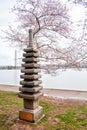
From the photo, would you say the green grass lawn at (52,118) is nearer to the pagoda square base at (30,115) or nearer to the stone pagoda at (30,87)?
the pagoda square base at (30,115)

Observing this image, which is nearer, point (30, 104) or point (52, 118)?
point (30, 104)

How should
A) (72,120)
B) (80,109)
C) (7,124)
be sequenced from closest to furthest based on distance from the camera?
(7,124) < (72,120) < (80,109)

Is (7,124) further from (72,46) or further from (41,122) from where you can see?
(72,46)

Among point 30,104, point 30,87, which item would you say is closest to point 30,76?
point 30,87

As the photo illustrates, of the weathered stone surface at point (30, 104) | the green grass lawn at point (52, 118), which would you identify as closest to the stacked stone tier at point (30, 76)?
the weathered stone surface at point (30, 104)

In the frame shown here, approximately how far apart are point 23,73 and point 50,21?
423cm

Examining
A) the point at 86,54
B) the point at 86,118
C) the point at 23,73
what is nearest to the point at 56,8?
the point at 86,54

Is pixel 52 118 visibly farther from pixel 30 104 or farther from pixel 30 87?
pixel 30 87

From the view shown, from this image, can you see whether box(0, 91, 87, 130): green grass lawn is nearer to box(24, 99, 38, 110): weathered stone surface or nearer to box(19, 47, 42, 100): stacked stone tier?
box(24, 99, 38, 110): weathered stone surface

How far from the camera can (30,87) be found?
17.0 ft

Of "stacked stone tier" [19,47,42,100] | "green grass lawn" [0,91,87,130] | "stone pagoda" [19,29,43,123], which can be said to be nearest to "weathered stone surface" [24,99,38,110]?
"stone pagoda" [19,29,43,123]

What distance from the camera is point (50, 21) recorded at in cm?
884

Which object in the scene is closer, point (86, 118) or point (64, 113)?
point (86, 118)

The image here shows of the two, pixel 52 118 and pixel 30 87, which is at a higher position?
pixel 30 87
